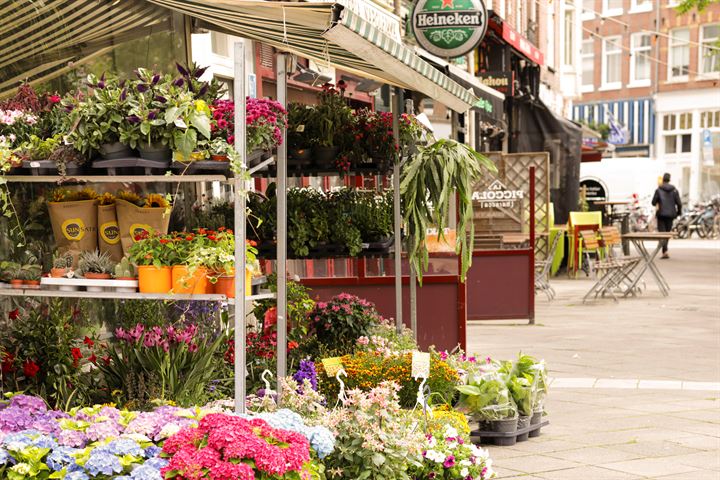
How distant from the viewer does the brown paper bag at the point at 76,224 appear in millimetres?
5113

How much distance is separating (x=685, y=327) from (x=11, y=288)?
1014 centimetres

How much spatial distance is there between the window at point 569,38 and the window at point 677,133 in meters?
11.4

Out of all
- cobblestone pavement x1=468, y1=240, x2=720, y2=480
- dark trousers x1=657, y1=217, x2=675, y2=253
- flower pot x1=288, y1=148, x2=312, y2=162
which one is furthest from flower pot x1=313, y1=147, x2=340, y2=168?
dark trousers x1=657, y1=217, x2=675, y2=253

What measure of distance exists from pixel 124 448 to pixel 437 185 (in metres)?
3.60

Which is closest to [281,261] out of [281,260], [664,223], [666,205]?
[281,260]

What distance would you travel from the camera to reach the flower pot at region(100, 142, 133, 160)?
4.53 metres

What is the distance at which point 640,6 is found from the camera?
163ft

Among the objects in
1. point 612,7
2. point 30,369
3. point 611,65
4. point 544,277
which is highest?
point 612,7

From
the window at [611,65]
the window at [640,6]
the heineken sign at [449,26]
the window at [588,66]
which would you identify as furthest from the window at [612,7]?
the heineken sign at [449,26]

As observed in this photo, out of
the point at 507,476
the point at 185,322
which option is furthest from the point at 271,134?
the point at 507,476

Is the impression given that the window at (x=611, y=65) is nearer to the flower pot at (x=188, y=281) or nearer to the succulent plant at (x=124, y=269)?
the succulent plant at (x=124, y=269)

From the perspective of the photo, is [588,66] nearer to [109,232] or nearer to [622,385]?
[622,385]

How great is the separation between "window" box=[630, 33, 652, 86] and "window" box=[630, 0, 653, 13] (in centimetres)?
116

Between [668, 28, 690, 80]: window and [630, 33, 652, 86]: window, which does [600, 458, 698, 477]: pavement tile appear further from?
[630, 33, 652, 86]: window
